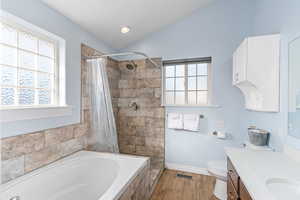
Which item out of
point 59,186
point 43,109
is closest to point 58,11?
point 43,109

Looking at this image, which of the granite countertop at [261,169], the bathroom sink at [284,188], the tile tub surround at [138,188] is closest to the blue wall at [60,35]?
the tile tub surround at [138,188]

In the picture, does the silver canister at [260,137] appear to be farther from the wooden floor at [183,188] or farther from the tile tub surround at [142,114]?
the tile tub surround at [142,114]

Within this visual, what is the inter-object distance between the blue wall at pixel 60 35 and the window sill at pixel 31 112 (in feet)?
0.17

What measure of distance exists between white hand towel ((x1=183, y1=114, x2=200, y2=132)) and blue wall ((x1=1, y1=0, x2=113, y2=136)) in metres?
1.75

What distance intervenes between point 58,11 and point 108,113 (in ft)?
4.58

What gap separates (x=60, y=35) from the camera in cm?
177

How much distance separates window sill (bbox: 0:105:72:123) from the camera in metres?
1.24

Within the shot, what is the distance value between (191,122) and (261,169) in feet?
4.95

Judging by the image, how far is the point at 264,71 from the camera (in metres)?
1.58

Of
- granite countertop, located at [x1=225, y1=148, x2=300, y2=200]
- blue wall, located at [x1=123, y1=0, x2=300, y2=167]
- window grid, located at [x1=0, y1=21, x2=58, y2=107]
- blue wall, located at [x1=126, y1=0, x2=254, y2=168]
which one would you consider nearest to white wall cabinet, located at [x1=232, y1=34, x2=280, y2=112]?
blue wall, located at [x1=123, y1=0, x2=300, y2=167]

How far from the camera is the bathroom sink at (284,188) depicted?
0.82 m

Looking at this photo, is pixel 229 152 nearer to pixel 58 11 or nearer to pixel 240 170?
→ pixel 240 170

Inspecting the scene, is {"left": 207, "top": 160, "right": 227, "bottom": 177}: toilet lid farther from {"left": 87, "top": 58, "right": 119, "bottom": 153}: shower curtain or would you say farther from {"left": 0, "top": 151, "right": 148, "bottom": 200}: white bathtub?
{"left": 87, "top": 58, "right": 119, "bottom": 153}: shower curtain

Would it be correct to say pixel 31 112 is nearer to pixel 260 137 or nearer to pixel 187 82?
pixel 187 82
